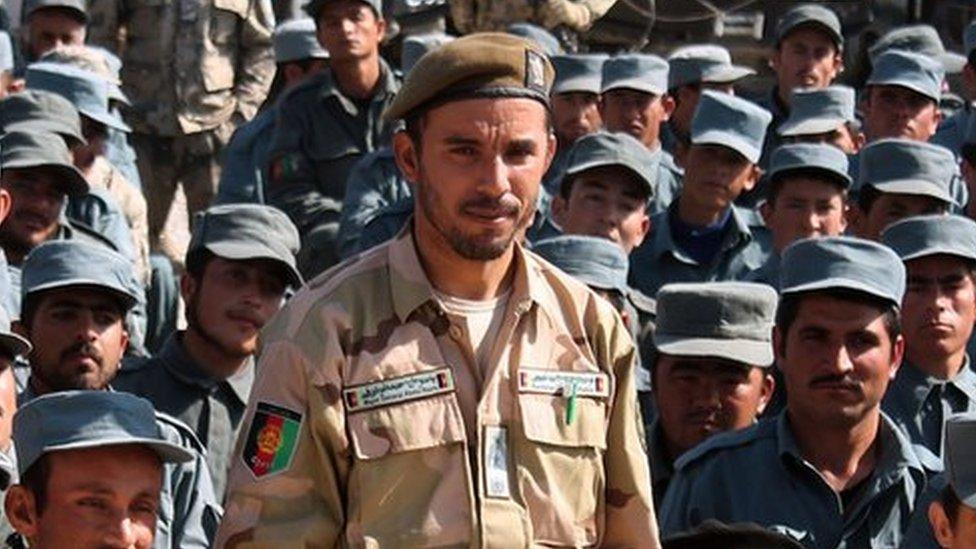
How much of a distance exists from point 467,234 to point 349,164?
665 cm

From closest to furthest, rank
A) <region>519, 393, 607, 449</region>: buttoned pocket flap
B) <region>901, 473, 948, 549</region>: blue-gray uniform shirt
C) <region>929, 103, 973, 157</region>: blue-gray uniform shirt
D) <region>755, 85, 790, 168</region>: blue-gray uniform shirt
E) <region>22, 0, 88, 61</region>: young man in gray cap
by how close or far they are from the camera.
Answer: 1. <region>519, 393, 607, 449</region>: buttoned pocket flap
2. <region>901, 473, 948, 549</region>: blue-gray uniform shirt
3. <region>929, 103, 973, 157</region>: blue-gray uniform shirt
4. <region>755, 85, 790, 168</region>: blue-gray uniform shirt
5. <region>22, 0, 88, 61</region>: young man in gray cap

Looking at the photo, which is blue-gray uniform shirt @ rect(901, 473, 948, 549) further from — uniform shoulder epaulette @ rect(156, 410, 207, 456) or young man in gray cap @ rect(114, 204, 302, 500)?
young man in gray cap @ rect(114, 204, 302, 500)

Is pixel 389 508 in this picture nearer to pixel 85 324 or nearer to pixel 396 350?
pixel 396 350

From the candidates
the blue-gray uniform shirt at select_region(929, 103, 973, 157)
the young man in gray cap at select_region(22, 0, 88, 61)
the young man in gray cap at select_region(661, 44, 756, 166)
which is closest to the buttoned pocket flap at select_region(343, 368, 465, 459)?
the blue-gray uniform shirt at select_region(929, 103, 973, 157)

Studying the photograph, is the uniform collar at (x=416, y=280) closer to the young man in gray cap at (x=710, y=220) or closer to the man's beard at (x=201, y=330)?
the man's beard at (x=201, y=330)

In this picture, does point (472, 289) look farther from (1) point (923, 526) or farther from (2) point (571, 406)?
(1) point (923, 526)

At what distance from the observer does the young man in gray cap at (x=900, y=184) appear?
10.6 m

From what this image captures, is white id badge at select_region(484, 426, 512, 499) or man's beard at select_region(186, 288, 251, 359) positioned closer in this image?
white id badge at select_region(484, 426, 512, 499)

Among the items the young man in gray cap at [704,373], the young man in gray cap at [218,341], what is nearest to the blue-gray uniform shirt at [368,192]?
the young man in gray cap at [218,341]

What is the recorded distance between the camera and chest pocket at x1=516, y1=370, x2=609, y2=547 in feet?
18.2

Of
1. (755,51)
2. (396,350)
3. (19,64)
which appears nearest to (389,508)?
(396,350)

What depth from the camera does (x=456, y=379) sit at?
5609 millimetres

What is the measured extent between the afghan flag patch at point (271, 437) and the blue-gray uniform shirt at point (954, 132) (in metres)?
7.14

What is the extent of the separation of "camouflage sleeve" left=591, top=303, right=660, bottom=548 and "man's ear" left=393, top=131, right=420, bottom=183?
0.43 metres
